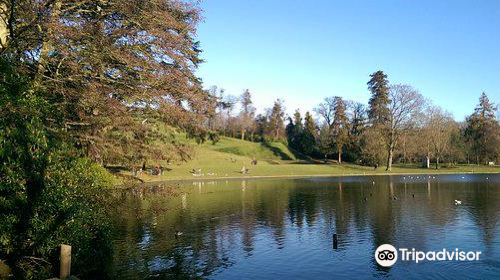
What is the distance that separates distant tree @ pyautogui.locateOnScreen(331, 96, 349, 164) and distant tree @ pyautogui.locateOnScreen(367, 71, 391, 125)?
6.94 metres

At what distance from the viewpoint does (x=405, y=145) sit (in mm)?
81938

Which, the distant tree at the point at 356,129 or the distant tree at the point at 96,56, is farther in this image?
the distant tree at the point at 356,129

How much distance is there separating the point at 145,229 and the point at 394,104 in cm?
6578

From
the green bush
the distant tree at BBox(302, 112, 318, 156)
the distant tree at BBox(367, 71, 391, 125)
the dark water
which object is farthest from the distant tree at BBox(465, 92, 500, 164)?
the green bush

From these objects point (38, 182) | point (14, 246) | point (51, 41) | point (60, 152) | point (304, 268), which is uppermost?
Answer: point (51, 41)

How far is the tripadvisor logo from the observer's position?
52.7 feet

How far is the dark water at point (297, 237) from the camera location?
15.0 meters

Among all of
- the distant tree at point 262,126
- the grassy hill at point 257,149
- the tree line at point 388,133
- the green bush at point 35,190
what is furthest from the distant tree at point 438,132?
the green bush at point 35,190

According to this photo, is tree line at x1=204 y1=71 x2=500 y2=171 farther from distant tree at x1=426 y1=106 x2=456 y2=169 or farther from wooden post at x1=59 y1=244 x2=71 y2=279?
wooden post at x1=59 y1=244 x2=71 y2=279

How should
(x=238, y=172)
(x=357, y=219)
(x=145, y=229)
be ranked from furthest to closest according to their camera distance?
(x=238, y=172) → (x=357, y=219) → (x=145, y=229)

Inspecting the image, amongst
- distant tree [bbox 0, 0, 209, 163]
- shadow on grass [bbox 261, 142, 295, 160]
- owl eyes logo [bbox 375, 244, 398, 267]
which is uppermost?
distant tree [bbox 0, 0, 209, 163]

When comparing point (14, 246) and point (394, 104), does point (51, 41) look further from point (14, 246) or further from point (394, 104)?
point (394, 104)

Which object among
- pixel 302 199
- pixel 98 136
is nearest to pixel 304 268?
pixel 98 136

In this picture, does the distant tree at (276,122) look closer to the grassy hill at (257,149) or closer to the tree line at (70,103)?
the grassy hill at (257,149)
